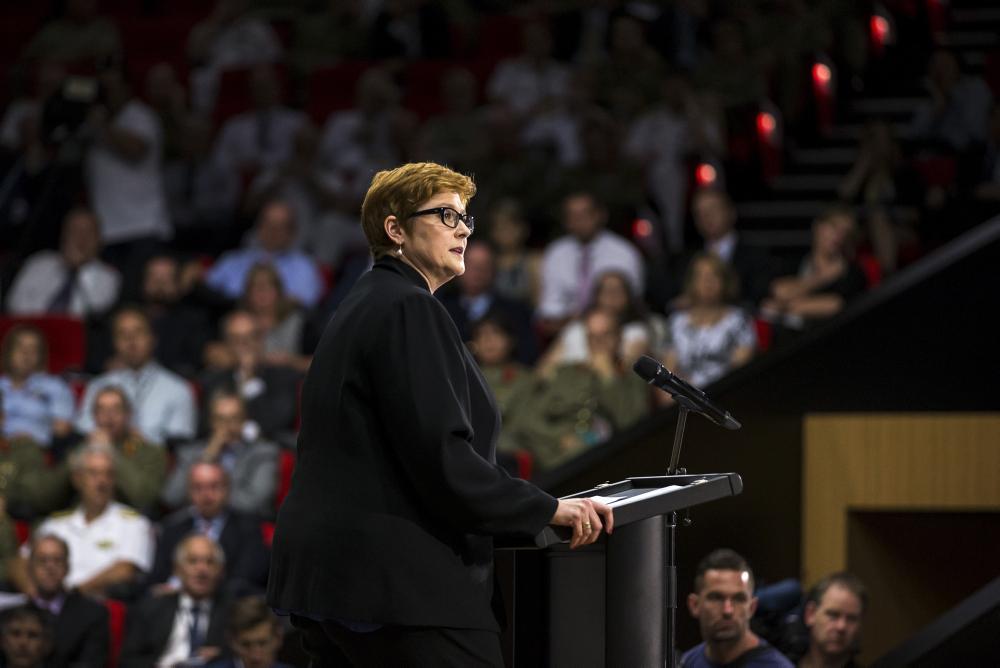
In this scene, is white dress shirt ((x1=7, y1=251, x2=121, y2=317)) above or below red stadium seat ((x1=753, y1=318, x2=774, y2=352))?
above

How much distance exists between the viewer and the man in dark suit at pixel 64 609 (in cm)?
468

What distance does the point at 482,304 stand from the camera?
6012 mm

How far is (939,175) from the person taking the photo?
6.48 metres

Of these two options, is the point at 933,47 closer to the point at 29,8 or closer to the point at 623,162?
the point at 623,162

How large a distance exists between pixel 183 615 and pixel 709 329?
6.17ft

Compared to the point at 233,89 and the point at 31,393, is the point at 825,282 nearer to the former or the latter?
the point at 31,393

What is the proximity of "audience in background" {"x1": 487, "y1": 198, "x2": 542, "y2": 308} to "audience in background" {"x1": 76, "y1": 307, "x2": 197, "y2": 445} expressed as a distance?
1.27 m

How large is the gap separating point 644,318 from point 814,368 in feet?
4.15

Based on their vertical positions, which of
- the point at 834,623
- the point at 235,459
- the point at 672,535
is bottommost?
the point at 834,623

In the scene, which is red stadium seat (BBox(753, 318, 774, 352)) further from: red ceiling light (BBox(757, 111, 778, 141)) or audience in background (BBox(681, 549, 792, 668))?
audience in background (BBox(681, 549, 792, 668))

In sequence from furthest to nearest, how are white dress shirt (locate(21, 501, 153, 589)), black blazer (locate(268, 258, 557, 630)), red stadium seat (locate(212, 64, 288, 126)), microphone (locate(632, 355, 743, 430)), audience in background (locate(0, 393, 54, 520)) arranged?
red stadium seat (locate(212, 64, 288, 126)) < audience in background (locate(0, 393, 54, 520)) < white dress shirt (locate(21, 501, 153, 589)) < microphone (locate(632, 355, 743, 430)) < black blazer (locate(268, 258, 557, 630))

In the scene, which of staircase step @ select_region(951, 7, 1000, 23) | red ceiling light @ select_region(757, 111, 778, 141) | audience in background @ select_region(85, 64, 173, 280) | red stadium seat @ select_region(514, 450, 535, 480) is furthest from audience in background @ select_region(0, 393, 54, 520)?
staircase step @ select_region(951, 7, 1000, 23)

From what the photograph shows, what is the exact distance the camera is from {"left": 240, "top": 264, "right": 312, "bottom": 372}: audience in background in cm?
617

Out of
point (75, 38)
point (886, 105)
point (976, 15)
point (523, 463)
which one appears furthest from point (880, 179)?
point (75, 38)
